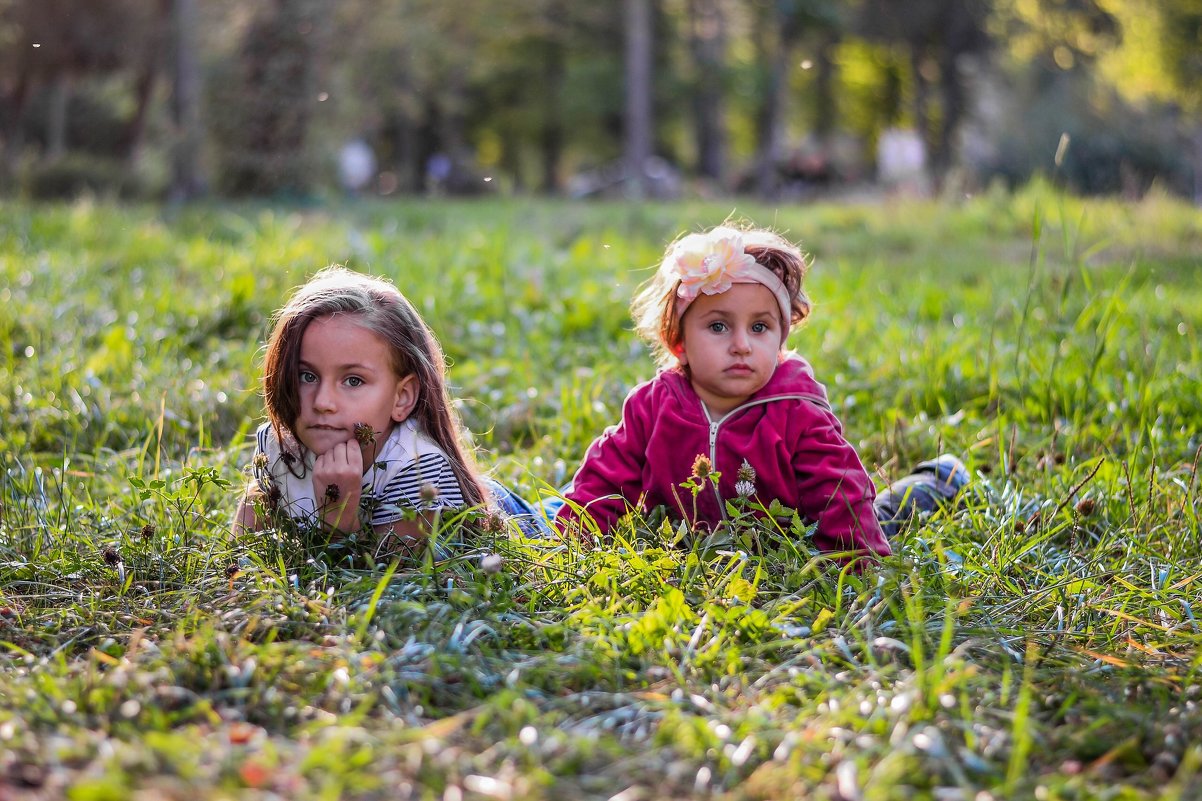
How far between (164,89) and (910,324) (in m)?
26.3

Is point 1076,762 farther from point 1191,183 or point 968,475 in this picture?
point 1191,183

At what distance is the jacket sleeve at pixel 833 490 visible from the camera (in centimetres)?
301

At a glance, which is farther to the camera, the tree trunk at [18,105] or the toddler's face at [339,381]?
the tree trunk at [18,105]

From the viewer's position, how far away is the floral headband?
310 cm

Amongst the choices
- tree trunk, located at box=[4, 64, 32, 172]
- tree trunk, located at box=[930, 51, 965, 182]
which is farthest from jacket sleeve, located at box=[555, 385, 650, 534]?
tree trunk, located at box=[930, 51, 965, 182]

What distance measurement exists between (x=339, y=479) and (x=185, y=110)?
12.7 m

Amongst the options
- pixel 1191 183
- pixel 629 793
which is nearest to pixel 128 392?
pixel 629 793

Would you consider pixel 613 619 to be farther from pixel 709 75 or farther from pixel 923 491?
pixel 709 75

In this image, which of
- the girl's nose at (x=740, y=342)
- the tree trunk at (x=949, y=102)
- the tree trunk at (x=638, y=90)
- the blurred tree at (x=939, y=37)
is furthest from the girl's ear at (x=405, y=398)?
the tree trunk at (x=949, y=102)

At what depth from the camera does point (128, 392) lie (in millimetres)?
4652

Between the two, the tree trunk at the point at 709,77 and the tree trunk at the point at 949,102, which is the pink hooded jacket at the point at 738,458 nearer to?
the tree trunk at the point at 949,102

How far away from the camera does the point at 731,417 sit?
10.7ft

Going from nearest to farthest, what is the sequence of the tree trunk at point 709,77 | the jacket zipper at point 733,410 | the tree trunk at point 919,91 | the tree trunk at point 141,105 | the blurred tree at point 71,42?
the jacket zipper at point 733,410
the blurred tree at point 71,42
the tree trunk at point 141,105
the tree trunk at point 919,91
the tree trunk at point 709,77

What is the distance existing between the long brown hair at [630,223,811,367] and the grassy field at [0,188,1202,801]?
0.63 meters
